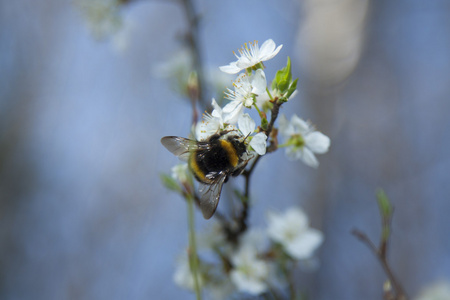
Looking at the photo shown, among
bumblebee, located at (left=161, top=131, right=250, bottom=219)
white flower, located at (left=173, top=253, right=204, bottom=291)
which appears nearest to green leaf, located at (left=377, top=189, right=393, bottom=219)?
bumblebee, located at (left=161, top=131, right=250, bottom=219)

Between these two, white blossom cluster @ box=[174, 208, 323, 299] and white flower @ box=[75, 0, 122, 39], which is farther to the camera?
white flower @ box=[75, 0, 122, 39]

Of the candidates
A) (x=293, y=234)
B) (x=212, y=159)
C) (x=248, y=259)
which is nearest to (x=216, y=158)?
(x=212, y=159)

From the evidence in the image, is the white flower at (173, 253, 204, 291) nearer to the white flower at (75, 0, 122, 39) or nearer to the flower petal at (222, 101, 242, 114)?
the flower petal at (222, 101, 242, 114)

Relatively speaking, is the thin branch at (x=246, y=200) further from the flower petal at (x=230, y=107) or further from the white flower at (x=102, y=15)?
the white flower at (x=102, y=15)

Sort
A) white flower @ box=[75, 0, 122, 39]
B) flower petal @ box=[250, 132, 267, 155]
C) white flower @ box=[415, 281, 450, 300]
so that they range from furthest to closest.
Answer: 1. white flower @ box=[75, 0, 122, 39]
2. white flower @ box=[415, 281, 450, 300]
3. flower petal @ box=[250, 132, 267, 155]

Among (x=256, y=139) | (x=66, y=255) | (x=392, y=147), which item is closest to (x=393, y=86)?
(x=392, y=147)

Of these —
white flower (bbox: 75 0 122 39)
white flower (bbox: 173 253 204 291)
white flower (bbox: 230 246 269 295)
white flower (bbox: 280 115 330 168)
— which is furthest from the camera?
white flower (bbox: 75 0 122 39)

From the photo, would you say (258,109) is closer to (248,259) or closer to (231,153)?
(231,153)

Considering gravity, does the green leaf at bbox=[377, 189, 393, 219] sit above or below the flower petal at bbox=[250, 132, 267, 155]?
below
